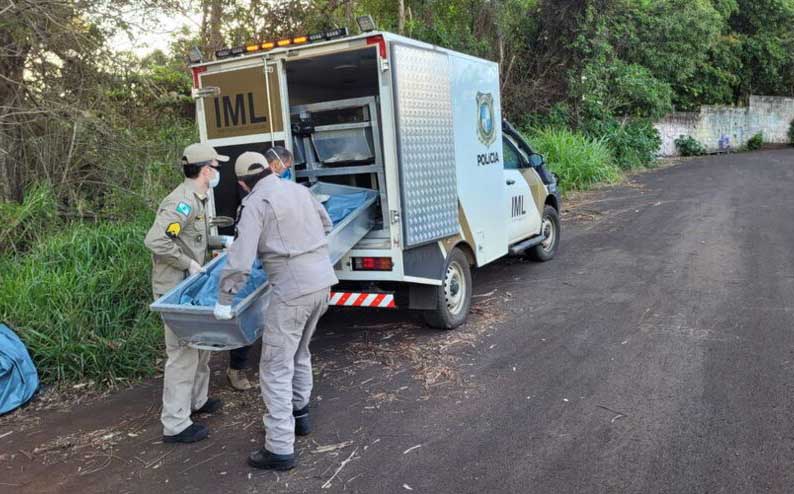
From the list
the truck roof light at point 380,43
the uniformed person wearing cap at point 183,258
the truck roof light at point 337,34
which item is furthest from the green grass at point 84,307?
the truck roof light at point 380,43

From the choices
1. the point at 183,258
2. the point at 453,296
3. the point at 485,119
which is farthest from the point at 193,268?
the point at 485,119

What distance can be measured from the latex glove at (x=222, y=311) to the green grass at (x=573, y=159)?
1280 cm

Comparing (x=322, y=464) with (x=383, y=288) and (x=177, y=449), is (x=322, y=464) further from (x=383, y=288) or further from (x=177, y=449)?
(x=383, y=288)

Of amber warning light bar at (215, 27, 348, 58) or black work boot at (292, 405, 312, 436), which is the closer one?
black work boot at (292, 405, 312, 436)

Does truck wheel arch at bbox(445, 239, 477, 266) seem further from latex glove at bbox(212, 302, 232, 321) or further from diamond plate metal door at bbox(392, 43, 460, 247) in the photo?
latex glove at bbox(212, 302, 232, 321)

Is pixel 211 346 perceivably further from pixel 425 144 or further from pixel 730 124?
pixel 730 124

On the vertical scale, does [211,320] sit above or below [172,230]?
below

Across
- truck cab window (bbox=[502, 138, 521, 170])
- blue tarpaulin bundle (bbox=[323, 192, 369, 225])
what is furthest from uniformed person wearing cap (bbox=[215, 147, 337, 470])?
truck cab window (bbox=[502, 138, 521, 170])

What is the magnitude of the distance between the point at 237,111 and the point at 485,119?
2.42 metres

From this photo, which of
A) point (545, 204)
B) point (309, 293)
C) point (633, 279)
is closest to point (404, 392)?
point (309, 293)

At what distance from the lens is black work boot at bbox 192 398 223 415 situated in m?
4.58

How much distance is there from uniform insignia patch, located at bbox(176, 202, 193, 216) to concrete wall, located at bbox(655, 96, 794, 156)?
77.8 ft

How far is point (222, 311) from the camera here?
11.9 feet

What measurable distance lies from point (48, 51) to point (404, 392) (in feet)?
19.0
